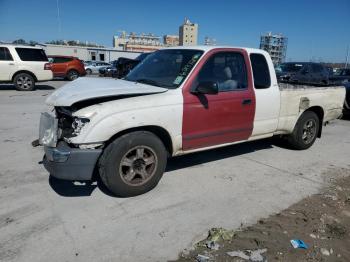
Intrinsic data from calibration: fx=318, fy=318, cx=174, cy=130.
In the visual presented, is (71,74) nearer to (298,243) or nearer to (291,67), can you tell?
(291,67)

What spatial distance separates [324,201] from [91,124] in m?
2.99

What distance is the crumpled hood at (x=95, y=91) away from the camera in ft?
11.5

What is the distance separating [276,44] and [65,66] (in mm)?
45037

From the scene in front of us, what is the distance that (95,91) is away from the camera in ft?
12.0

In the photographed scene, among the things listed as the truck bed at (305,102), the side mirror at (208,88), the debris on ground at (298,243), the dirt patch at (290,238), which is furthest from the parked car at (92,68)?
the debris on ground at (298,243)

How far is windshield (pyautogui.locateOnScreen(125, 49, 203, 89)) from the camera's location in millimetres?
4270

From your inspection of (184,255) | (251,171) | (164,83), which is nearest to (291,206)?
(251,171)

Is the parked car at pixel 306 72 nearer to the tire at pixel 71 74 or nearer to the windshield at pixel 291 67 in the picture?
the windshield at pixel 291 67

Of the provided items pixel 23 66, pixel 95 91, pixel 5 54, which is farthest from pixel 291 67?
pixel 95 91

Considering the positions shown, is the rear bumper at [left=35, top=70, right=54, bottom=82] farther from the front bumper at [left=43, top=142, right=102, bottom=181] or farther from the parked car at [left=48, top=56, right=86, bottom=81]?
the front bumper at [left=43, top=142, right=102, bottom=181]

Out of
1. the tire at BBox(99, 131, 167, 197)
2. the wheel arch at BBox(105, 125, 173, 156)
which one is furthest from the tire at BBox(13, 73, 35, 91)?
the tire at BBox(99, 131, 167, 197)

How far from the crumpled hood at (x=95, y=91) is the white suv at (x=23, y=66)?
37.1ft

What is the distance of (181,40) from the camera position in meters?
128

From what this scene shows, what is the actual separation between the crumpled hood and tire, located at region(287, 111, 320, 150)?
3070 mm
